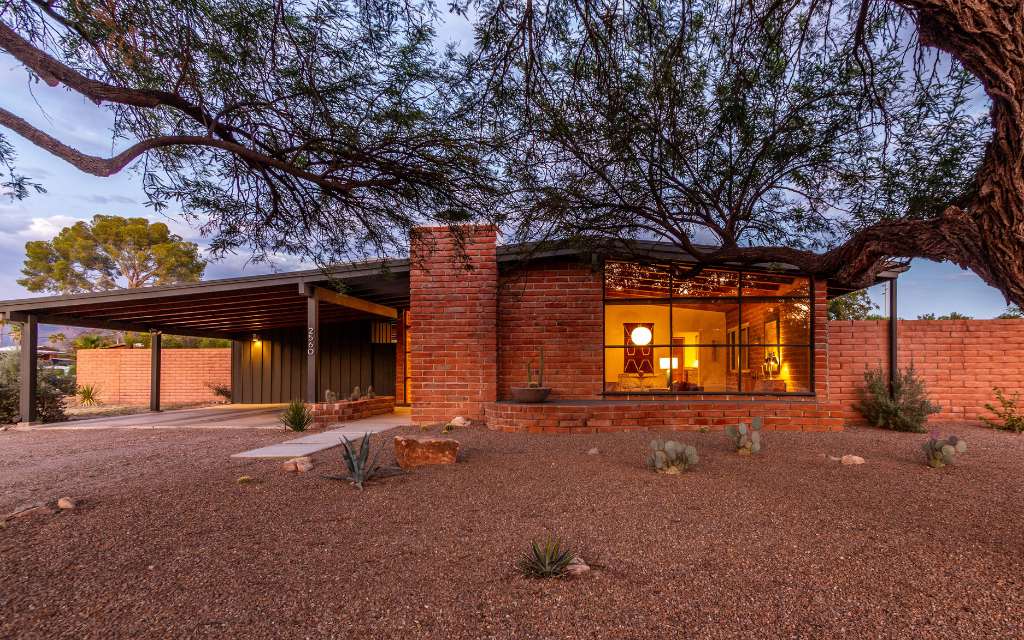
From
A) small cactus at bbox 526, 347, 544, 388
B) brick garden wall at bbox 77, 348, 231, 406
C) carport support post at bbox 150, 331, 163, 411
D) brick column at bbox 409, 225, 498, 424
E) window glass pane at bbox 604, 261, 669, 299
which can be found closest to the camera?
small cactus at bbox 526, 347, 544, 388

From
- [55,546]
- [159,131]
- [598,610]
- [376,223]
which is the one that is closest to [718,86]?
[376,223]

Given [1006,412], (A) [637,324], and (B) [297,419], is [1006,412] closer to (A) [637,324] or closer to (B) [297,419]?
(A) [637,324]

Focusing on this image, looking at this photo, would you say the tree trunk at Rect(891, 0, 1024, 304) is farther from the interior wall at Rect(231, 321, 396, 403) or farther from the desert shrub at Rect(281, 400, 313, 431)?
the interior wall at Rect(231, 321, 396, 403)

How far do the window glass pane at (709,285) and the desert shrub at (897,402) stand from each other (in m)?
2.78

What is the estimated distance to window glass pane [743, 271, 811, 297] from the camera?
30.2 ft

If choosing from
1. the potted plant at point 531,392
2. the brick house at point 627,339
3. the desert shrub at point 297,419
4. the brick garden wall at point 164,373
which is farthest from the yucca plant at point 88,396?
the potted plant at point 531,392

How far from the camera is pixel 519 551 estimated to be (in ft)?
10.0

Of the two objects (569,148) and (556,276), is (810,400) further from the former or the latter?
(569,148)

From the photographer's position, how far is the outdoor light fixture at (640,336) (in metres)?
9.55

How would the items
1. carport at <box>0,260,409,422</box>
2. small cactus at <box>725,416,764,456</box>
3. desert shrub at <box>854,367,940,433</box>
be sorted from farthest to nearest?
carport at <box>0,260,409,422</box> < desert shrub at <box>854,367,940,433</box> < small cactus at <box>725,416,764,456</box>

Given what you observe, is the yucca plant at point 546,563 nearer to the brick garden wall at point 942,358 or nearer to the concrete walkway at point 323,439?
the concrete walkway at point 323,439

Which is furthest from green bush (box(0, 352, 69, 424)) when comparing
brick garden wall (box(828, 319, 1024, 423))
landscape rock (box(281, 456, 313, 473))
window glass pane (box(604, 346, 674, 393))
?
brick garden wall (box(828, 319, 1024, 423))

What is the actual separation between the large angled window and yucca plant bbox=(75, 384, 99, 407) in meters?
16.3

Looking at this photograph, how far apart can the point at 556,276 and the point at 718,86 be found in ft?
13.9
